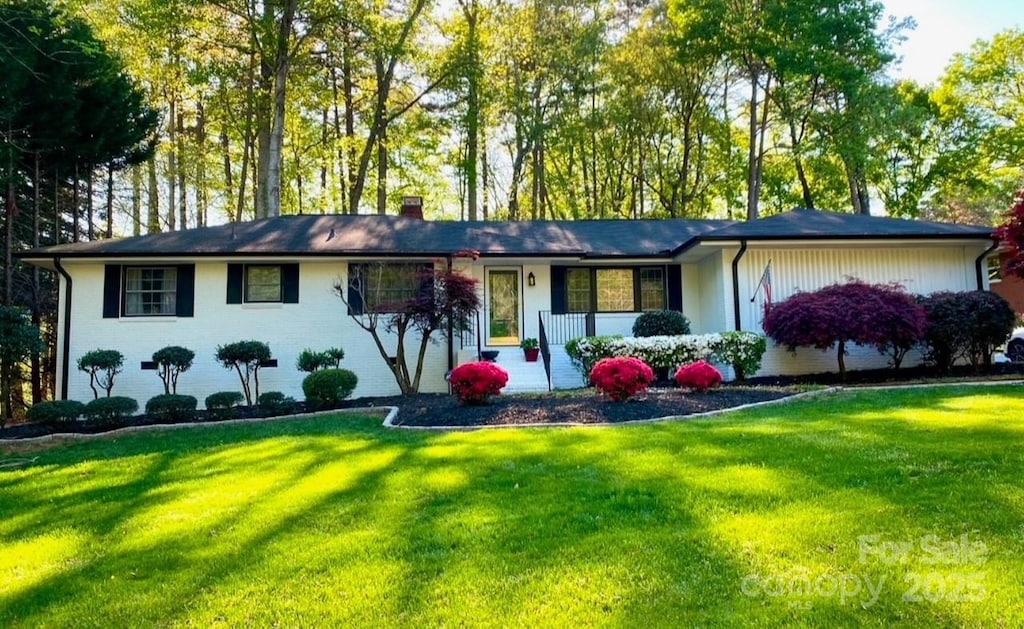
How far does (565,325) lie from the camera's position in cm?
1256

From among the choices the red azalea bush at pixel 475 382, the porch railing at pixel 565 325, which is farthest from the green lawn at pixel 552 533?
the porch railing at pixel 565 325

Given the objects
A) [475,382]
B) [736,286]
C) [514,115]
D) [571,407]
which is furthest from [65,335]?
[514,115]

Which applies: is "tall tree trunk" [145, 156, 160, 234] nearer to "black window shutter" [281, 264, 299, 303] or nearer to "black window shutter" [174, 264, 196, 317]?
"black window shutter" [174, 264, 196, 317]

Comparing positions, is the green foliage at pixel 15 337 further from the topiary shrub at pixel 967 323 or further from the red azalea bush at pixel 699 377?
the topiary shrub at pixel 967 323

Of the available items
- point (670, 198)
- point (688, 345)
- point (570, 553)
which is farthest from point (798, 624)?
point (670, 198)

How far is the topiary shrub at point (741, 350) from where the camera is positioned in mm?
10414

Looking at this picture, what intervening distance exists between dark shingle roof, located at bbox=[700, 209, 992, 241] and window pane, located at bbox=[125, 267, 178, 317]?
10494 mm

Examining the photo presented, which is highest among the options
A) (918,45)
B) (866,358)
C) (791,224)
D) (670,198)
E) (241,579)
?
(918,45)

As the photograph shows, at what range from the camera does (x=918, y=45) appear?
1953 cm

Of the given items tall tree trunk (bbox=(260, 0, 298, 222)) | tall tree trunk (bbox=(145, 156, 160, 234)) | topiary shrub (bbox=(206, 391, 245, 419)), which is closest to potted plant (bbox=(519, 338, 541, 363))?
topiary shrub (bbox=(206, 391, 245, 419))

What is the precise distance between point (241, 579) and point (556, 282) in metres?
10.4

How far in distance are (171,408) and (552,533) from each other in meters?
8.10

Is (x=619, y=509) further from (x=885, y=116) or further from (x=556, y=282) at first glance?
(x=885, y=116)

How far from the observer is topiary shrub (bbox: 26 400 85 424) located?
8.70 metres
